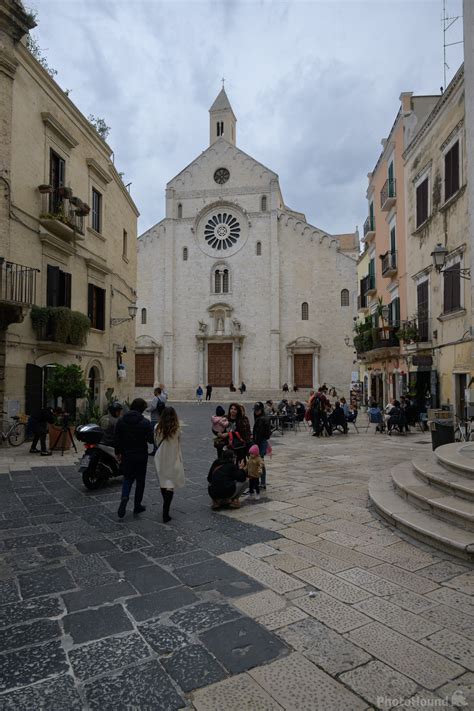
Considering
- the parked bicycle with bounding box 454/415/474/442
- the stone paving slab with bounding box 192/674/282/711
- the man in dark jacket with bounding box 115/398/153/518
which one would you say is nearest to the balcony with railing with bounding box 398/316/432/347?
the parked bicycle with bounding box 454/415/474/442

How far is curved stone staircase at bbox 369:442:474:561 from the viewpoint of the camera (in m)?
4.84

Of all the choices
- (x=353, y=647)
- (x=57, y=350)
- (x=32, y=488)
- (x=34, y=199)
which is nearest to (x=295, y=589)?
(x=353, y=647)

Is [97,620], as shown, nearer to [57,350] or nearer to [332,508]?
[332,508]

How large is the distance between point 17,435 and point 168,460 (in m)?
7.46

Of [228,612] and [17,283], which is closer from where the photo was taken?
[228,612]

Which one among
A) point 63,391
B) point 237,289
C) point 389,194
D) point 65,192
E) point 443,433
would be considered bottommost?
point 443,433

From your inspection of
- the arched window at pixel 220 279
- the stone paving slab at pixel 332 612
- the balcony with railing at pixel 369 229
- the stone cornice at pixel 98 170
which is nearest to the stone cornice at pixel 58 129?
the stone cornice at pixel 98 170

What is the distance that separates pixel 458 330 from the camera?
13547mm

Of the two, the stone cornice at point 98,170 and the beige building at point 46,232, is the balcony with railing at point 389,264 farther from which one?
the stone cornice at point 98,170

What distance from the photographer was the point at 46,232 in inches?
518

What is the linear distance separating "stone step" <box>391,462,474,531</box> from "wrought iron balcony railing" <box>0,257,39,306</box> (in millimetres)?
8933

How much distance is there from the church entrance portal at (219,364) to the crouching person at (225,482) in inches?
1203

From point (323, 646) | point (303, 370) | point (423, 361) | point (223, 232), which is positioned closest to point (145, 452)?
point (323, 646)

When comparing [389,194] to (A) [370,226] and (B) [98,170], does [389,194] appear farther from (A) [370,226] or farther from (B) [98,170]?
(B) [98,170]
